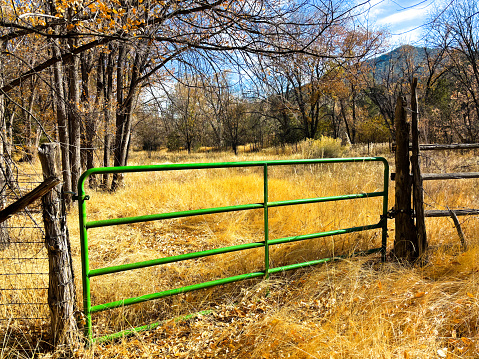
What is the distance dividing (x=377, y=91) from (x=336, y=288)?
2554cm

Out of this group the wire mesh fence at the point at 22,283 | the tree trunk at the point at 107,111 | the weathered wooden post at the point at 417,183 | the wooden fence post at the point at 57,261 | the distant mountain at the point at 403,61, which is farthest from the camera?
the distant mountain at the point at 403,61

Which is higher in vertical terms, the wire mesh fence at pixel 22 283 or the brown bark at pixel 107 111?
the brown bark at pixel 107 111

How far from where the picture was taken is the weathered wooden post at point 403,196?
3.75 m

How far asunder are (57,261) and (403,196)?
369 centimetres

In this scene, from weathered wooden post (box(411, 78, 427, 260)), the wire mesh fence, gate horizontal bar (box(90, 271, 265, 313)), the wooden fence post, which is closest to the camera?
the wooden fence post

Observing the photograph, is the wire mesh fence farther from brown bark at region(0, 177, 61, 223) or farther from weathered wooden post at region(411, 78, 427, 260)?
weathered wooden post at region(411, 78, 427, 260)

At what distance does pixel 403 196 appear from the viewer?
3.82 meters

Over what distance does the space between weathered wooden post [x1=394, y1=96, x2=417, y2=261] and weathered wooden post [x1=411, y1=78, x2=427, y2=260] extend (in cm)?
5

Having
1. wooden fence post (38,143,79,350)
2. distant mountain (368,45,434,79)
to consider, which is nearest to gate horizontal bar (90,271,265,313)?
wooden fence post (38,143,79,350)

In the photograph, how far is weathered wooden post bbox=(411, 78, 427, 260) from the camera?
3.71m

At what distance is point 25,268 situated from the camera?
12.3 ft

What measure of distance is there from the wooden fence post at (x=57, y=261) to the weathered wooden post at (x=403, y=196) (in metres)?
3.58

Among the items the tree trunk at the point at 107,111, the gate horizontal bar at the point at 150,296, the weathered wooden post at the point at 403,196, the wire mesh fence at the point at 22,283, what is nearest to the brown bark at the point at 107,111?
the tree trunk at the point at 107,111

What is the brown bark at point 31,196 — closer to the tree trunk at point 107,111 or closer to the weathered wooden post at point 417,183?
the weathered wooden post at point 417,183
